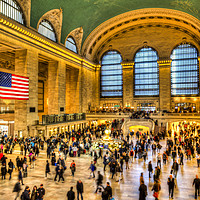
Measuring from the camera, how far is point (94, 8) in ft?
104

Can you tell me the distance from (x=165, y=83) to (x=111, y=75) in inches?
465

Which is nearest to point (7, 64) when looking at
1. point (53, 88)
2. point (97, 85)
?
point (53, 88)

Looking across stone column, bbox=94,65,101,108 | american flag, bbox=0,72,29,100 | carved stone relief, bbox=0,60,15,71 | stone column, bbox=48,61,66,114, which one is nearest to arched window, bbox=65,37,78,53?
stone column, bbox=48,61,66,114

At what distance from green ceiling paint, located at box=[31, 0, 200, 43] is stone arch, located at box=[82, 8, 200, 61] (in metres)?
1.18

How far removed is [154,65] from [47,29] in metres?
23.2

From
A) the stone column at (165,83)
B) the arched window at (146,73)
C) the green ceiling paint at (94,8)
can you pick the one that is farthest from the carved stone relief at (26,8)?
the stone column at (165,83)

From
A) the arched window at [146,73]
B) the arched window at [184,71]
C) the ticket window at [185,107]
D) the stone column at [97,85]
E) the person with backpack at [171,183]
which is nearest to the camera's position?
the person with backpack at [171,183]

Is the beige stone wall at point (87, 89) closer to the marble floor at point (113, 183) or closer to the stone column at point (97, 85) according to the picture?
the stone column at point (97, 85)

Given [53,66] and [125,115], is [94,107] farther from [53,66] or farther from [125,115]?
[53,66]

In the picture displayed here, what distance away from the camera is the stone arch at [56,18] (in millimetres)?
27270

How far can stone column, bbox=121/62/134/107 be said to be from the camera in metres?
41.6

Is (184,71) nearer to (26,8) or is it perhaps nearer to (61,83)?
(61,83)

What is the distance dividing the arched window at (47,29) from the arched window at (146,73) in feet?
64.4

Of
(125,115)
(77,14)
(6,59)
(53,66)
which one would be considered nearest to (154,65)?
(125,115)
